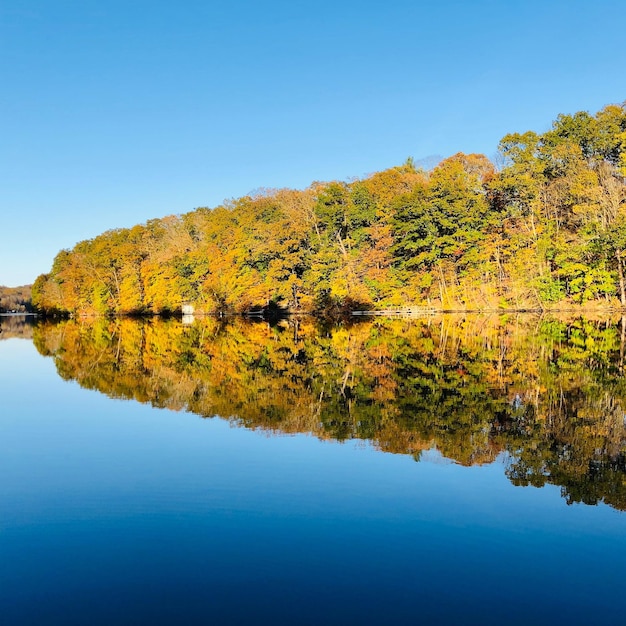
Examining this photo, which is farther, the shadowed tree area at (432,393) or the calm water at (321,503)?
the shadowed tree area at (432,393)

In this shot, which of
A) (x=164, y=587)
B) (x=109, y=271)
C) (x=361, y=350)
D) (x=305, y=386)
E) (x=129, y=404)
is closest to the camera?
(x=164, y=587)

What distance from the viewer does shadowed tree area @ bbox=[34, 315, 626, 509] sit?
22.3ft

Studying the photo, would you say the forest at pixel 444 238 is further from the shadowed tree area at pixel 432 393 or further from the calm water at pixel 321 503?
the calm water at pixel 321 503

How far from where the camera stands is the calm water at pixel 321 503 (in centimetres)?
371

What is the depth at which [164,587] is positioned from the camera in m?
3.86

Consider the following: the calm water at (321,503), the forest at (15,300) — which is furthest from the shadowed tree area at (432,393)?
the forest at (15,300)

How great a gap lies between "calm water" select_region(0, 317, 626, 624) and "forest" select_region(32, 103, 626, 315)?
30.0m

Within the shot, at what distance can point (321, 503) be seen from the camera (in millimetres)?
5453

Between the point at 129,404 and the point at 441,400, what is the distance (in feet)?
19.8

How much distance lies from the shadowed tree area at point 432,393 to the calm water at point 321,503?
0.06 m

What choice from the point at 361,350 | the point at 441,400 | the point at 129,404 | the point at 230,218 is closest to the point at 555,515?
the point at 441,400

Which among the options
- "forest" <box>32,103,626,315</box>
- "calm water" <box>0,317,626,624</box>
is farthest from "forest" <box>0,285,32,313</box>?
"calm water" <box>0,317,626,624</box>

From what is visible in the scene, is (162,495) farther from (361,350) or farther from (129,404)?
(361,350)

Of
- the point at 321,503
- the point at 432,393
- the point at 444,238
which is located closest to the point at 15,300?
the point at 444,238
